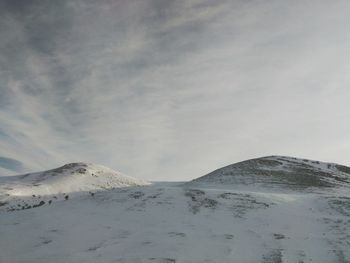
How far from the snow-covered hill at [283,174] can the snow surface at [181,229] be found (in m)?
9.55

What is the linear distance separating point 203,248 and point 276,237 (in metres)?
3.44

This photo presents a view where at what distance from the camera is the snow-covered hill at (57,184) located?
35000 mm

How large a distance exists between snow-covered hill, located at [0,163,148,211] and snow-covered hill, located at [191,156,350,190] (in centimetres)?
1255

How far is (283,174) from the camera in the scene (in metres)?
37.8

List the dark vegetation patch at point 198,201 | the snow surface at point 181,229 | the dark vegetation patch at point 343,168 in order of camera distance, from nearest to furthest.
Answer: the snow surface at point 181,229 → the dark vegetation patch at point 198,201 → the dark vegetation patch at point 343,168

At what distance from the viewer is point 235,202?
877 inches

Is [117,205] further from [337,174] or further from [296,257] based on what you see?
[337,174]

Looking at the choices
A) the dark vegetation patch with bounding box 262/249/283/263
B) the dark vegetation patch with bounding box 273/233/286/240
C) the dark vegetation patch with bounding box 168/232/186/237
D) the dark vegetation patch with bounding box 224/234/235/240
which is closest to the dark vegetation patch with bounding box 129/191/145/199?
the dark vegetation patch with bounding box 168/232/186/237

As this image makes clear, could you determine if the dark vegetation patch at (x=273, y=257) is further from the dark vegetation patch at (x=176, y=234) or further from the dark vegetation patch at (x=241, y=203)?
the dark vegetation patch at (x=241, y=203)

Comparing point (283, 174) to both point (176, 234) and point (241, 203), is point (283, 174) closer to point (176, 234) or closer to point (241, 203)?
point (241, 203)

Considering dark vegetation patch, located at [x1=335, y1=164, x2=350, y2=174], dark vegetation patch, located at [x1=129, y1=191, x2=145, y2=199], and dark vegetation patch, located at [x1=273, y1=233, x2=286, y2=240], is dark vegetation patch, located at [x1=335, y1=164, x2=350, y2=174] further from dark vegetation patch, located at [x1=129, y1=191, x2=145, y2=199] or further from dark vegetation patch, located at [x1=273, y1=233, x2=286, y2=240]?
dark vegetation patch, located at [x1=273, y1=233, x2=286, y2=240]

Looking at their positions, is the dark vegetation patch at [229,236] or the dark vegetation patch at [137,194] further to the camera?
the dark vegetation patch at [137,194]

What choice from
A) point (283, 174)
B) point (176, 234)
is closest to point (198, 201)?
point (176, 234)

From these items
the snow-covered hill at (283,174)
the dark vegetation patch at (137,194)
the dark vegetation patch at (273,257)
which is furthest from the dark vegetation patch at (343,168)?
the dark vegetation patch at (273,257)
